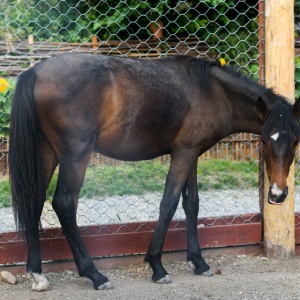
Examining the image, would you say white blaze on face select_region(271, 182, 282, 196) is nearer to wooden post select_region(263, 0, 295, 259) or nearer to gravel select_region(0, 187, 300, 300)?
gravel select_region(0, 187, 300, 300)

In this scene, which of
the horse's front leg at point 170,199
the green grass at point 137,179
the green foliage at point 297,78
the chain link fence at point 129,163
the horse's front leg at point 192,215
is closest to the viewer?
the horse's front leg at point 170,199

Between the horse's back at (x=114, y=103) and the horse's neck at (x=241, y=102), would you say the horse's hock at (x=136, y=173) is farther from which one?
the horse's back at (x=114, y=103)

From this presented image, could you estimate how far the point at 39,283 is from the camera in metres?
4.66

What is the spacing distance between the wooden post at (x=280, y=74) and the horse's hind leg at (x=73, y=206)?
142cm

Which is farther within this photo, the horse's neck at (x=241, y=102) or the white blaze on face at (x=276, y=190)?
the horse's neck at (x=241, y=102)

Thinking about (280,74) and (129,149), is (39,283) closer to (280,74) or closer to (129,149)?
(129,149)

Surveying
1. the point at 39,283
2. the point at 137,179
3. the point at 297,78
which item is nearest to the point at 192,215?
the point at 39,283

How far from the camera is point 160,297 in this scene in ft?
14.6

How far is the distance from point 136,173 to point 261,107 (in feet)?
7.68

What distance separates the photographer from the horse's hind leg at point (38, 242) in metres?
4.67

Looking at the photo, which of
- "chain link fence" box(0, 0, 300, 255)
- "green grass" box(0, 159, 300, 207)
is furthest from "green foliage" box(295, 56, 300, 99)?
"green grass" box(0, 159, 300, 207)

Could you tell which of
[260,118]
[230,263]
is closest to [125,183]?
[230,263]

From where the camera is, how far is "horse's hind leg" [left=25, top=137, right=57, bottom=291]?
15.3 feet

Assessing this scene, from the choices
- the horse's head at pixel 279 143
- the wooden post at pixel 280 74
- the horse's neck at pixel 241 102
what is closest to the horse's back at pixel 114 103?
the horse's neck at pixel 241 102
